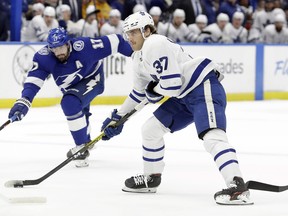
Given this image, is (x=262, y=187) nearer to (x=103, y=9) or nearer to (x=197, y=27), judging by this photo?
(x=103, y=9)

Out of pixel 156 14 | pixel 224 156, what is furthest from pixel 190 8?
pixel 224 156

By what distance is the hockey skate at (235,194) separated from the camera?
4.52 meters

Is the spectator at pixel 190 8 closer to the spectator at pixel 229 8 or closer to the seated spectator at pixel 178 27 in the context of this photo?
the seated spectator at pixel 178 27

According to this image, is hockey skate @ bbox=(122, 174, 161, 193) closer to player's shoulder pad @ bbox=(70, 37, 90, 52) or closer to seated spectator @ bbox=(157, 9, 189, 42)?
player's shoulder pad @ bbox=(70, 37, 90, 52)

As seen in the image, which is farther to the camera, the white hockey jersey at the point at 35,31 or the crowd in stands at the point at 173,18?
the crowd in stands at the point at 173,18

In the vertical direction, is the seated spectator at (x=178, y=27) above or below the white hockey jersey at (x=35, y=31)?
below

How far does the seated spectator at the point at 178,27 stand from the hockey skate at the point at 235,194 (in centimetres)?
836

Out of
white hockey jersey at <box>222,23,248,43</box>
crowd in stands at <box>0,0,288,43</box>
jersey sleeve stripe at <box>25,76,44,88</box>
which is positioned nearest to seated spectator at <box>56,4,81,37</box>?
crowd in stands at <box>0,0,288,43</box>

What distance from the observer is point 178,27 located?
42.7 ft

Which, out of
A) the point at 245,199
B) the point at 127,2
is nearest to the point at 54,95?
the point at 127,2

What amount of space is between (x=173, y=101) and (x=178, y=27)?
8.03m

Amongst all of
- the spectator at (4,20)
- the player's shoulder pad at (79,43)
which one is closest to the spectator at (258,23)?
the spectator at (4,20)

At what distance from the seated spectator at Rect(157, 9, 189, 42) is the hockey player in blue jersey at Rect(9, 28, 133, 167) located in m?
6.27

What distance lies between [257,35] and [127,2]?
2410 mm
